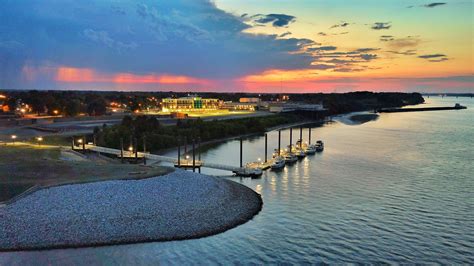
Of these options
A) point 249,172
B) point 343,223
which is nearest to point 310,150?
point 249,172

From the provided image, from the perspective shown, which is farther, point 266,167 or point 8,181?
point 266,167

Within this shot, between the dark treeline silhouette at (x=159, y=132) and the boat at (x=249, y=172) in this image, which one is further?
the dark treeline silhouette at (x=159, y=132)

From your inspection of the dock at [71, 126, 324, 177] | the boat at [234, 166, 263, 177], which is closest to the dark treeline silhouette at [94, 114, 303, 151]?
the dock at [71, 126, 324, 177]

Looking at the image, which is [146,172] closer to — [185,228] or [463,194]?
[185,228]

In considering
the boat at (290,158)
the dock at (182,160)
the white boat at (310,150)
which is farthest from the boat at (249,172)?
the white boat at (310,150)

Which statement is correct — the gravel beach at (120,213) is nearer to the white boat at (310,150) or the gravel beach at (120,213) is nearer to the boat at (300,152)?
the boat at (300,152)

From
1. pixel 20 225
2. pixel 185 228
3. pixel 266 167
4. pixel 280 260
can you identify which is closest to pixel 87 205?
pixel 20 225

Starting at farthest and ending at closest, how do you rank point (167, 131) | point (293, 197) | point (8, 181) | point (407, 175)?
point (167, 131) → point (407, 175) → point (293, 197) → point (8, 181)

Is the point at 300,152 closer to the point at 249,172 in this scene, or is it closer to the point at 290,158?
the point at 290,158
